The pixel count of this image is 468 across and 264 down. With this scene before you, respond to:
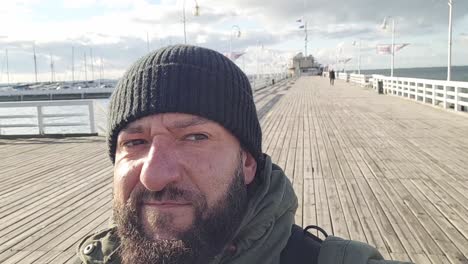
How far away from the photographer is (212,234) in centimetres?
141

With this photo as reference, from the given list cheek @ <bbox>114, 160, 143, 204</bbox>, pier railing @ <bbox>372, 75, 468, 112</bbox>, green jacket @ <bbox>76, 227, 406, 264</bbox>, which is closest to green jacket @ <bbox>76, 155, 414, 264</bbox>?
green jacket @ <bbox>76, 227, 406, 264</bbox>

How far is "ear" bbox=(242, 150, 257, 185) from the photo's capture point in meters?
1.70

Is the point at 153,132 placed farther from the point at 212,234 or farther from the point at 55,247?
the point at 55,247

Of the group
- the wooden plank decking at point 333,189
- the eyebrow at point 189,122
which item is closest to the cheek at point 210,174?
the eyebrow at point 189,122

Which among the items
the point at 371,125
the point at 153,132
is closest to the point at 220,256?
the point at 153,132

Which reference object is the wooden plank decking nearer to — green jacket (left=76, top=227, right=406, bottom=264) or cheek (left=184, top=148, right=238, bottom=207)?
green jacket (left=76, top=227, right=406, bottom=264)

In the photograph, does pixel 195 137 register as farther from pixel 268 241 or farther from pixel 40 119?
pixel 40 119

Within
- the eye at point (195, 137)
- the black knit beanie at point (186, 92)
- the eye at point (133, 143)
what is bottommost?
the eye at point (133, 143)

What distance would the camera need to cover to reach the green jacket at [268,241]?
4.48 ft

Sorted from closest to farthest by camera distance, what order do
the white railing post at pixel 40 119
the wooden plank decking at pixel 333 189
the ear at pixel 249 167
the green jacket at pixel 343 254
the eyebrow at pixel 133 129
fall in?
1. the green jacket at pixel 343 254
2. the eyebrow at pixel 133 129
3. the ear at pixel 249 167
4. the wooden plank decking at pixel 333 189
5. the white railing post at pixel 40 119

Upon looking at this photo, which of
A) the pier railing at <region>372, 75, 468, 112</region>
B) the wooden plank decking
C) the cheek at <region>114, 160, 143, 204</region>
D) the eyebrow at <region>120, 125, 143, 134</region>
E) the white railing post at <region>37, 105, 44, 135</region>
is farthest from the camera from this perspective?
the pier railing at <region>372, 75, 468, 112</region>

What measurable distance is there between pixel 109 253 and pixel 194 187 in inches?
19.1

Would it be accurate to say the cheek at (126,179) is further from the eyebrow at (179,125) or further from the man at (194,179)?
the eyebrow at (179,125)

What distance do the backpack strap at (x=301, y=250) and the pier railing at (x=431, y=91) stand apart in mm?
13532
